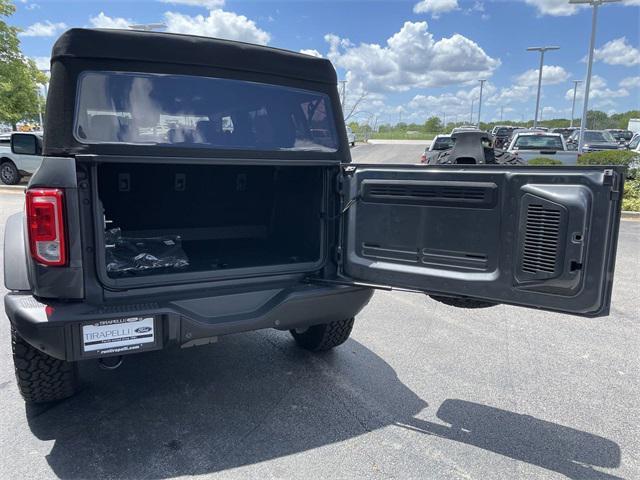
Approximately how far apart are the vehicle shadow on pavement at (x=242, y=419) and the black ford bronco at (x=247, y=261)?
36cm

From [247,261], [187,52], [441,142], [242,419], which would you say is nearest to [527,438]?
[242,419]

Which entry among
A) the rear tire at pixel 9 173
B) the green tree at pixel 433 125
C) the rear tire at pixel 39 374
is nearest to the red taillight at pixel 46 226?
the rear tire at pixel 39 374

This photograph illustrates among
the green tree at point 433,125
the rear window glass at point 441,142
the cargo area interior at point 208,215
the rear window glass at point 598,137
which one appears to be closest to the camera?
the cargo area interior at point 208,215

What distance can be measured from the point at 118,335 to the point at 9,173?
15.8 meters

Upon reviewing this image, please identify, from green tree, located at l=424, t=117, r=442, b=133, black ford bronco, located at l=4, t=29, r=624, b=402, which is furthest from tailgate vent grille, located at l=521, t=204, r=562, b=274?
green tree, located at l=424, t=117, r=442, b=133

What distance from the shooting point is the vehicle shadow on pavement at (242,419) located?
261 centimetres

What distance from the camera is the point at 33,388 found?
2873mm

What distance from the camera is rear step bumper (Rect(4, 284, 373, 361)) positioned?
2443mm

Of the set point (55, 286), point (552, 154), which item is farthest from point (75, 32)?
point (552, 154)

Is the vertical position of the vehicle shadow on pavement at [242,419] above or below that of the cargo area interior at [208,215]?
below

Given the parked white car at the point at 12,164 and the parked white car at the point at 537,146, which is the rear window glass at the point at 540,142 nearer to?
the parked white car at the point at 537,146

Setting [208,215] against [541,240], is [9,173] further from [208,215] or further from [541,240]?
[541,240]

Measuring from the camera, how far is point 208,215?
468 cm

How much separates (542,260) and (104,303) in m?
2.28
